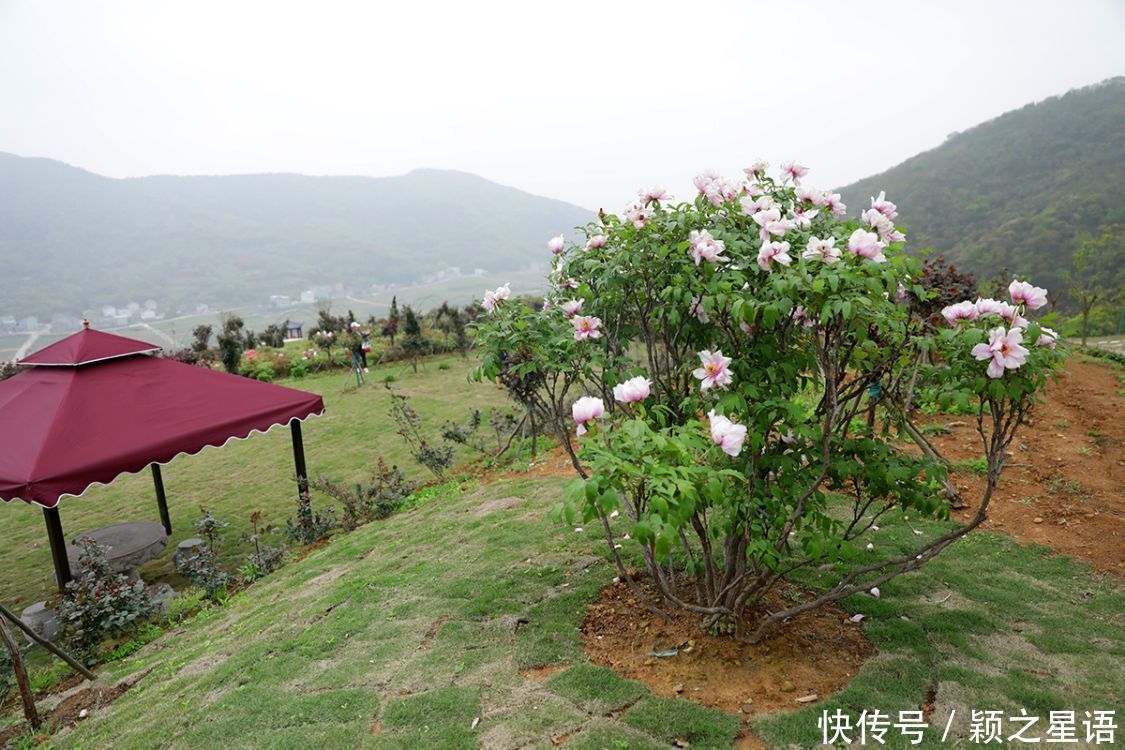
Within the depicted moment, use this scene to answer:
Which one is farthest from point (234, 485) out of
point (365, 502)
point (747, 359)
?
point (747, 359)

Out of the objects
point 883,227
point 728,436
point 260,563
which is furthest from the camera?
point 260,563

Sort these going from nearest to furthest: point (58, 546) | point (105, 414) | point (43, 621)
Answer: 1. point (43, 621)
2. point (58, 546)
3. point (105, 414)

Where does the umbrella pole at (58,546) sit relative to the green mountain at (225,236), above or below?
below

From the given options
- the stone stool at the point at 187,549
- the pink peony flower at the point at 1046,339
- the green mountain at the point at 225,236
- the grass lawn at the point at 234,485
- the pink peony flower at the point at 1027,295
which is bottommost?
the grass lawn at the point at 234,485

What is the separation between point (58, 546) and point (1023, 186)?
47670 mm

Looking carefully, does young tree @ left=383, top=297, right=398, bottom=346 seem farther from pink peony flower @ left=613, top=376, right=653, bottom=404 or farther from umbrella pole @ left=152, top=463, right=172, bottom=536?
pink peony flower @ left=613, top=376, right=653, bottom=404

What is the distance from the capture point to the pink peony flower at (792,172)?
2.72m

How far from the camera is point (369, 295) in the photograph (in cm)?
5684

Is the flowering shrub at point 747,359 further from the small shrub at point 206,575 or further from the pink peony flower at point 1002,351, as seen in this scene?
the small shrub at point 206,575

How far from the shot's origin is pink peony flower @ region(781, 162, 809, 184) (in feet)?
8.91

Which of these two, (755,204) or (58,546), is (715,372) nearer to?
(755,204)

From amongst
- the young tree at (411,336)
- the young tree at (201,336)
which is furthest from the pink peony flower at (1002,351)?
the young tree at (201,336)

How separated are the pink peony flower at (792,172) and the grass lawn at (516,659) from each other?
7.94ft

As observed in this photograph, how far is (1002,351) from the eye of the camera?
1.95 metres
